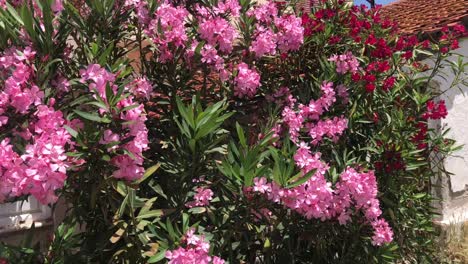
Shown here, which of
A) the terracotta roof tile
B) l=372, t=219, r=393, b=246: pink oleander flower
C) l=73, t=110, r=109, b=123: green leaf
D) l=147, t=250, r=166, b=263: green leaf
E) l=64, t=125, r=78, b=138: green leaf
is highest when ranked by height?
the terracotta roof tile

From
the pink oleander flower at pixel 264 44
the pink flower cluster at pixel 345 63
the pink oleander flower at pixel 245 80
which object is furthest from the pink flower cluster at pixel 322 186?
the pink oleander flower at pixel 264 44

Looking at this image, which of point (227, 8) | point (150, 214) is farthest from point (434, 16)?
point (150, 214)

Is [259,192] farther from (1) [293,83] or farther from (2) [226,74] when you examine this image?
(1) [293,83]

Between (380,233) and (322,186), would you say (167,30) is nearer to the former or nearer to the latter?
(322,186)

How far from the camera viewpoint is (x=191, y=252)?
219cm

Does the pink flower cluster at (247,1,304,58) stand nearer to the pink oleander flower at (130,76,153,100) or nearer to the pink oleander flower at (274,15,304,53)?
the pink oleander flower at (274,15,304,53)

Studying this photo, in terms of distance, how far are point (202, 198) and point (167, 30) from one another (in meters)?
1.00

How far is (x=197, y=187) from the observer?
2750 millimetres

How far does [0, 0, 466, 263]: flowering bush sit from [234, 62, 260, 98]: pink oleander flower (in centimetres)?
1

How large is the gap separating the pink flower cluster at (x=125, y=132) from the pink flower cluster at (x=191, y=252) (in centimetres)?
39

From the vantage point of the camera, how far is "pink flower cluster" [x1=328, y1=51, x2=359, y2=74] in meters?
3.42

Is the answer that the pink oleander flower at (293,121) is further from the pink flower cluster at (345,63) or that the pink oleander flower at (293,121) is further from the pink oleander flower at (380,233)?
the pink oleander flower at (380,233)

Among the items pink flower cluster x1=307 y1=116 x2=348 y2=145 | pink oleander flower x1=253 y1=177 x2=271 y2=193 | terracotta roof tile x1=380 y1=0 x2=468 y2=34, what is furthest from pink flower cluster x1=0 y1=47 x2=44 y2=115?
terracotta roof tile x1=380 y1=0 x2=468 y2=34

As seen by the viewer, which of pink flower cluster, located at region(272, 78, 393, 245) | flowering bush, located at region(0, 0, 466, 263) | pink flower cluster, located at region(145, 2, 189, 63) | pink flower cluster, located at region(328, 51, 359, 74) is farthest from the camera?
pink flower cluster, located at region(328, 51, 359, 74)
